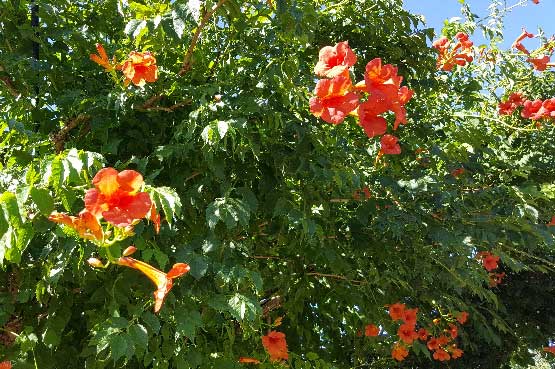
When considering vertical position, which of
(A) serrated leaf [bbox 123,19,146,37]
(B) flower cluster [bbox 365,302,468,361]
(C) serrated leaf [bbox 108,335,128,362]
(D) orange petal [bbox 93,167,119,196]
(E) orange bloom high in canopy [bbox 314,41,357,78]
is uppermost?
(E) orange bloom high in canopy [bbox 314,41,357,78]

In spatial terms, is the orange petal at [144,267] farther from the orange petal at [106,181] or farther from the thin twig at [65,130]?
the thin twig at [65,130]

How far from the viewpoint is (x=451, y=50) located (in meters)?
3.71

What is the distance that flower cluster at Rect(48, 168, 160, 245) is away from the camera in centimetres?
135

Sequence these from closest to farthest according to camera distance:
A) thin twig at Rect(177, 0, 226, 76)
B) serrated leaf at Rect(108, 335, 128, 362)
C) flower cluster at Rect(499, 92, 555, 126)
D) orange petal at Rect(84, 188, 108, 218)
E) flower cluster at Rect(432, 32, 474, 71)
Answer: orange petal at Rect(84, 188, 108, 218), serrated leaf at Rect(108, 335, 128, 362), thin twig at Rect(177, 0, 226, 76), flower cluster at Rect(432, 32, 474, 71), flower cluster at Rect(499, 92, 555, 126)

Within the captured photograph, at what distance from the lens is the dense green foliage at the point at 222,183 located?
6.37ft

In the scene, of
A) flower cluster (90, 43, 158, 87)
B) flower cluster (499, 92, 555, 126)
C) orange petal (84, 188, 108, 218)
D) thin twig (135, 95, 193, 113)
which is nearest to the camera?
orange petal (84, 188, 108, 218)

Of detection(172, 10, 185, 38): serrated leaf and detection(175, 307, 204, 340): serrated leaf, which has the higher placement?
detection(172, 10, 185, 38): serrated leaf

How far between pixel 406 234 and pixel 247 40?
1.33 meters

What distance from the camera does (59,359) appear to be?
2359mm

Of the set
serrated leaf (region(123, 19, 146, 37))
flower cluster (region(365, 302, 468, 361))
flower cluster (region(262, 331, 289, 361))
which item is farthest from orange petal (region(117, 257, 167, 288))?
flower cluster (region(365, 302, 468, 361))

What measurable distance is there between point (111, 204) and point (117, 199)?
19 millimetres

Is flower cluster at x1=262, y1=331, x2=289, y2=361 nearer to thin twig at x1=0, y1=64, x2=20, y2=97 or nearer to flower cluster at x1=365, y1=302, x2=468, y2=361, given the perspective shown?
flower cluster at x1=365, y1=302, x2=468, y2=361

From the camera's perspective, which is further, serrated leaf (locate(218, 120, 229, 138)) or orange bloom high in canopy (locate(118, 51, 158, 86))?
orange bloom high in canopy (locate(118, 51, 158, 86))

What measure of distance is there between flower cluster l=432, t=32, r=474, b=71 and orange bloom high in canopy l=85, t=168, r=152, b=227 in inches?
105
